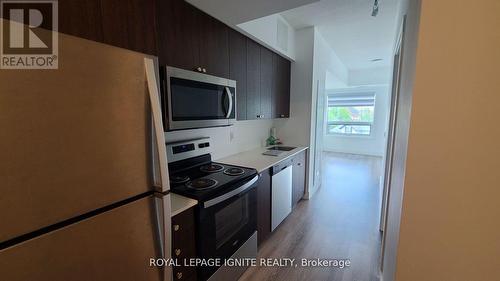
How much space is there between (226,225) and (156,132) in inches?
40.8

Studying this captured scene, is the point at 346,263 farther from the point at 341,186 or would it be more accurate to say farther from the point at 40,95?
the point at 40,95

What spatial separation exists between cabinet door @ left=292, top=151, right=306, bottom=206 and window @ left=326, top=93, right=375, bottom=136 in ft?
16.0

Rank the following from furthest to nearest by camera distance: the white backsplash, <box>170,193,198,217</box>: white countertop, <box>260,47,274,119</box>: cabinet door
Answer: <box>260,47,274,119</box>: cabinet door < the white backsplash < <box>170,193,198,217</box>: white countertop

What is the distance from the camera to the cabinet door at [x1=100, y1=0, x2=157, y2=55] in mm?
896

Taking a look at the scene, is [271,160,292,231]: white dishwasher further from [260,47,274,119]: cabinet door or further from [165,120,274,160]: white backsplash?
[260,47,274,119]: cabinet door

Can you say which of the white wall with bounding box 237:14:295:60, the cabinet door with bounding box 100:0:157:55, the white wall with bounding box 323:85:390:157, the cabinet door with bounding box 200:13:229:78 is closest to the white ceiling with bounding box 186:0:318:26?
the cabinet door with bounding box 200:13:229:78

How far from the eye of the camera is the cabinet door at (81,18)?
2.51 ft

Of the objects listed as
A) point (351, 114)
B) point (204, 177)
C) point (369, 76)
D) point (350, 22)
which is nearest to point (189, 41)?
point (204, 177)

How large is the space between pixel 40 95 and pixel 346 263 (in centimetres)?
261

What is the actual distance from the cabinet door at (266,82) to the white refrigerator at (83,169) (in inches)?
72.0

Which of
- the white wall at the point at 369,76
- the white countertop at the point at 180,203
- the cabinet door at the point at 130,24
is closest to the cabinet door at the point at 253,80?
the white countertop at the point at 180,203

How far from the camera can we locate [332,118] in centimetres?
770

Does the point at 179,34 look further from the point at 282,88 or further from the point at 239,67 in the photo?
the point at 282,88

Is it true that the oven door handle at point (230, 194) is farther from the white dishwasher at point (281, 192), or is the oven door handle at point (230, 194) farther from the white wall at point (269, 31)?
the white wall at point (269, 31)
